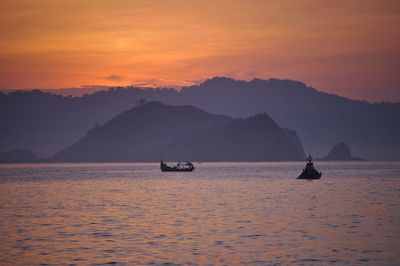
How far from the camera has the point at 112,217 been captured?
183 feet

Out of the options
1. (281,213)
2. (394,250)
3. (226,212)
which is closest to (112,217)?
(226,212)

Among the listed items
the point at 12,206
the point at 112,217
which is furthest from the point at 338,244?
the point at 12,206

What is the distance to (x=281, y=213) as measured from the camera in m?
59.1

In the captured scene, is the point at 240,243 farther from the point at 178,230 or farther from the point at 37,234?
the point at 37,234

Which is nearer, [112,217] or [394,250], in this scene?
[394,250]

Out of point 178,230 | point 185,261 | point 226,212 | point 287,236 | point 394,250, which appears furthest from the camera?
point 226,212

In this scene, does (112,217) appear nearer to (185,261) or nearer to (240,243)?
(240,243)

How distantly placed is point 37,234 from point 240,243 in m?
16.0

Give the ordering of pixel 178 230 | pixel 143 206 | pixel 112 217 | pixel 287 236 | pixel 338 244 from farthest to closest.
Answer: pixel 143 206 < pixel 112 217 < pixel 178 230 < pixel 287 236 < pixel 338 244

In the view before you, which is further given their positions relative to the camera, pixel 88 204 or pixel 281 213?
pixel 88 204

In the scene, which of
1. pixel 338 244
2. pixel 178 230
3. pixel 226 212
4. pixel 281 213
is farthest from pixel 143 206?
pixel 338 244

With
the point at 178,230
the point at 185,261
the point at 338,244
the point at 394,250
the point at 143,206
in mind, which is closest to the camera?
the point at 185,261

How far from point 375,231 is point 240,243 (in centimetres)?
1238

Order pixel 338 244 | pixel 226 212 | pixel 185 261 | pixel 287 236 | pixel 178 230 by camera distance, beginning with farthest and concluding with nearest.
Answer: pixel 226 212, pixel 178 230, pixel 287 236, pixel 338 244, pixel 185 261
